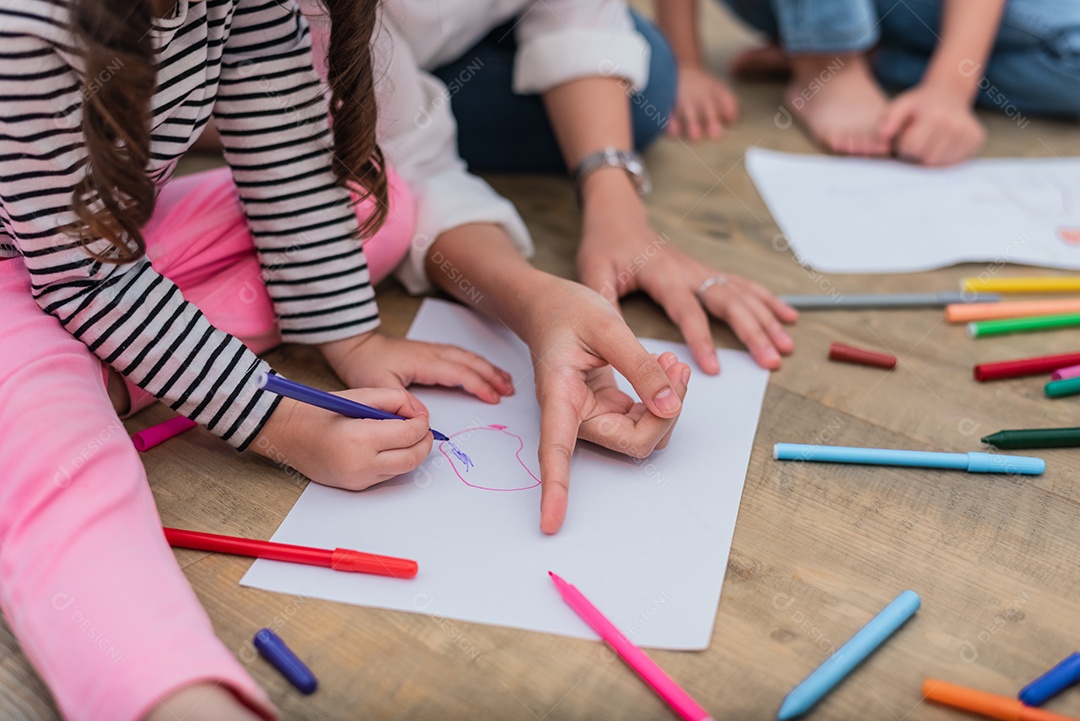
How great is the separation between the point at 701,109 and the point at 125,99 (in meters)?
0.76

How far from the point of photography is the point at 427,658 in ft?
1.69

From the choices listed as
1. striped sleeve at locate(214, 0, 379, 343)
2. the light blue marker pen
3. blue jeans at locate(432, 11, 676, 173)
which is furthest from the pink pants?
blue jeans at locate(432, 11, 676, 173)

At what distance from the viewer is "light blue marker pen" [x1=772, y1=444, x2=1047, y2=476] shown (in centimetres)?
63

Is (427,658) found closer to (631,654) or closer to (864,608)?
(631,654)

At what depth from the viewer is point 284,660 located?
0.50 metres

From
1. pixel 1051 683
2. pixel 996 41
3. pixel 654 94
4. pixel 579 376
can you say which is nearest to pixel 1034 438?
pixel 1051 683

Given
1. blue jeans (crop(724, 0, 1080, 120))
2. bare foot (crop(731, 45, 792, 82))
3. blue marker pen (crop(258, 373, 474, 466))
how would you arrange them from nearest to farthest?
blue marker pen (crop(258, 373, 474, 466)), blue jeans (crop(724, 0, 1080, 120)), bare foot (crop(731, 45, 792, 82))

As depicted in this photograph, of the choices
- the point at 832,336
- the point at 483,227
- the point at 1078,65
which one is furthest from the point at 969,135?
the point at 483,227

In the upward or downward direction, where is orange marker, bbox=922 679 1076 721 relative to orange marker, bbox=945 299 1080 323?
upward

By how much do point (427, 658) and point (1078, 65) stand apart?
0.96m

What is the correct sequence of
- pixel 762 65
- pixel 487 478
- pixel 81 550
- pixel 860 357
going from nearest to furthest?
pixel 81 550 → pixel 487 478 → pixel 860 357 → pixel 762 65

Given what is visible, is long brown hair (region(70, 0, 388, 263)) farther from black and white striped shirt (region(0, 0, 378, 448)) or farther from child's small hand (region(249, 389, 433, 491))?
child's small hand (region(249, 389, 433, 491))

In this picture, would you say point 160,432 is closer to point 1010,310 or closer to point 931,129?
point 1010,310

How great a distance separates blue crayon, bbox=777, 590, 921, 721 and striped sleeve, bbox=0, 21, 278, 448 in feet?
1.17
